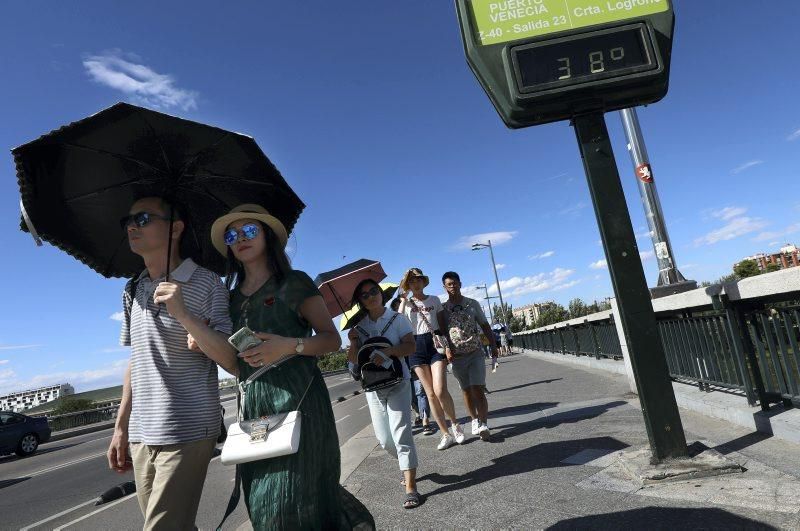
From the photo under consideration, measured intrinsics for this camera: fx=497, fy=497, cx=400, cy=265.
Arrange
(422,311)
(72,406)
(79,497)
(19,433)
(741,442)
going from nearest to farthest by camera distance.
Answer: (741,442) → (422,311) → (79,497) → (19,433) → (72,406)

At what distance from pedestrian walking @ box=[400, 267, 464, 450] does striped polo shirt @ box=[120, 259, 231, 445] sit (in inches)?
143

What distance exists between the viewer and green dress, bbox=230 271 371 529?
175 centimetres

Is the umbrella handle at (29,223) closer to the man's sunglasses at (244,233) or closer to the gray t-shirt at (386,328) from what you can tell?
the man's sunglasses at (244,233)

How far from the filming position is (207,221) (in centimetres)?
273

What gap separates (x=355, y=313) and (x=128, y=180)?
3091 millimetres

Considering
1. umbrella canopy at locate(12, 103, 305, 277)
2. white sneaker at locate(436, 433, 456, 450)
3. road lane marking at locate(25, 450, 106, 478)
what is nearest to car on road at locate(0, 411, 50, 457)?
road lane marking at locate(25, 450, 106, 478)

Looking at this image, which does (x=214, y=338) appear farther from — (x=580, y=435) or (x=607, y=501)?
(x=580, y=435)

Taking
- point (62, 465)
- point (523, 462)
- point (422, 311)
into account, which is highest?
point (422, 311)

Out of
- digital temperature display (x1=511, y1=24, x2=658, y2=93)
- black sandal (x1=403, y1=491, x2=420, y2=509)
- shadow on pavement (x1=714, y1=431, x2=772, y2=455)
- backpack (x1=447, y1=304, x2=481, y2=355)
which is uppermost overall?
digital temperature display (x1=511, y1=24, x2=658, y2=93)

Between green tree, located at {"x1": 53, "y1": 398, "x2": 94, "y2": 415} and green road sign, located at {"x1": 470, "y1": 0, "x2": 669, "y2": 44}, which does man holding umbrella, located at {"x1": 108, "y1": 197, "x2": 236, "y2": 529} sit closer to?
green road sign, located at {"x1": 470, "y1": 0, "x2": 669, "y2": 44}

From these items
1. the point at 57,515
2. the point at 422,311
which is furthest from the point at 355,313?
the point at 57,515

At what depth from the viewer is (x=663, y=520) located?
2.66 meters

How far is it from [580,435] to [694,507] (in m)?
2.28

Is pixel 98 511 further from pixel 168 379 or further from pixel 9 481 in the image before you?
pixel 9 481
